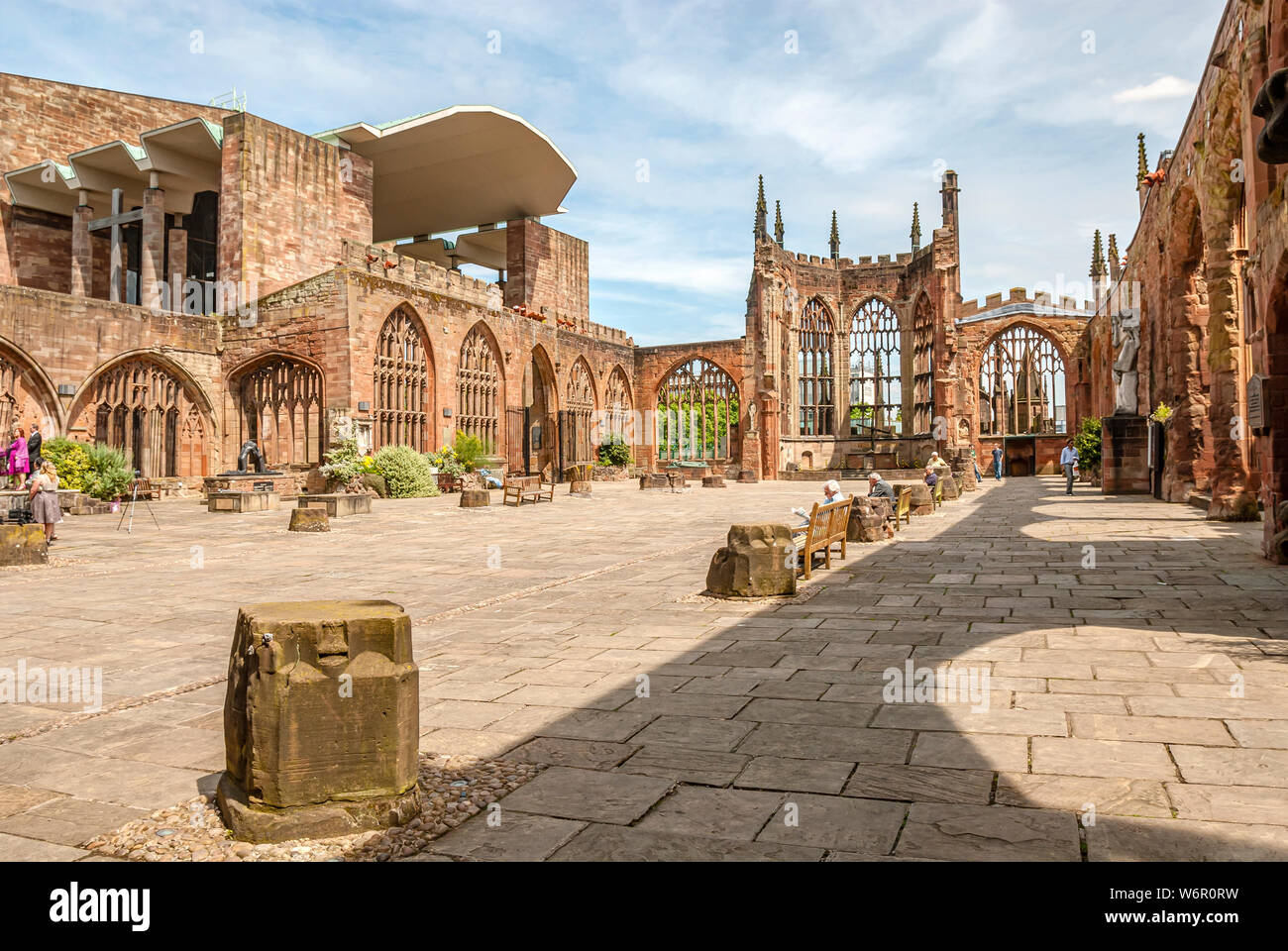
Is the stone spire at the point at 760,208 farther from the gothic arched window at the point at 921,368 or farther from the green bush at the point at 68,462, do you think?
the green bush at the point at 68,462

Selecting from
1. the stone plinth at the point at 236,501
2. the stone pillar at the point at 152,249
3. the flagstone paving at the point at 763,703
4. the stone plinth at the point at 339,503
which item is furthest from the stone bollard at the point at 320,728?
the stone pillar at the point at 152,249

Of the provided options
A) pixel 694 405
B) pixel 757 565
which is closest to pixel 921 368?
pixel 694 405

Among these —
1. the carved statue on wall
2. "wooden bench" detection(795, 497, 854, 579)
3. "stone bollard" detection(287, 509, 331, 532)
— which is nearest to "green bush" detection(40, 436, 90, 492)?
"stone bollard" detection(287, 509, 331, 532)

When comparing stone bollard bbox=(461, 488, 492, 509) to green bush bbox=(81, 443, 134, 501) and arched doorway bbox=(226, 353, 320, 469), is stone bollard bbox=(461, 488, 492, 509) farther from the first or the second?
green bush bbox=(81, 443, 134, 501)

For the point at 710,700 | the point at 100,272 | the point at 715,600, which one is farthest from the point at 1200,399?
the point at 100,272

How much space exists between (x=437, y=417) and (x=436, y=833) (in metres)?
23.0

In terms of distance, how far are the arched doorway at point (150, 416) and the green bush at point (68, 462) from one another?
6.90ft

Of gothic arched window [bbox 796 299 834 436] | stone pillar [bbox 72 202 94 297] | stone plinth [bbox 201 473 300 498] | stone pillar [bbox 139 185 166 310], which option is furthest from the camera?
gothic arched window [bbox 796 299 834 436]

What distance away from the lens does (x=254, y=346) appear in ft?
74.7

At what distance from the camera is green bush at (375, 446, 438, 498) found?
2092cm

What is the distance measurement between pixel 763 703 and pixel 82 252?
3087cm

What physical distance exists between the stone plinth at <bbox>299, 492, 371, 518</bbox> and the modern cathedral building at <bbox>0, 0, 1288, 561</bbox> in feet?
18.4

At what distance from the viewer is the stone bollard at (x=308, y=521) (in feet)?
43.9

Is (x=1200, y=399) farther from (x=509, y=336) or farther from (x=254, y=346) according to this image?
(x=254, y=346)
